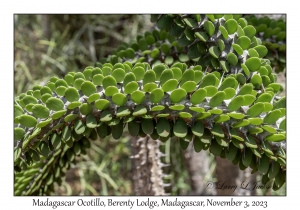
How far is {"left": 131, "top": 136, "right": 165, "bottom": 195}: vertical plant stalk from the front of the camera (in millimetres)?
530

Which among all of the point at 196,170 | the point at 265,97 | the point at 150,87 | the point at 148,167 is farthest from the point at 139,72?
the point at 196,170

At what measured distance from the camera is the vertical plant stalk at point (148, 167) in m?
0.53

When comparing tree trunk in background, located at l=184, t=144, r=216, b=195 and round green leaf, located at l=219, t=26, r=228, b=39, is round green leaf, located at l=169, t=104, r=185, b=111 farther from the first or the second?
tree trunk in background, located at l=184, t=144, r=216, b=195

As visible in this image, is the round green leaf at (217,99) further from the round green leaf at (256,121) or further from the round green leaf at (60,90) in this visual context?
the round green leaf at (60,90)

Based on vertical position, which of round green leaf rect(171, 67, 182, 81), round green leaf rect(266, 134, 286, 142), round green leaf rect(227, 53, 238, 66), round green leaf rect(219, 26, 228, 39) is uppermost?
round green leaf rect(219, 26, 228, 39)

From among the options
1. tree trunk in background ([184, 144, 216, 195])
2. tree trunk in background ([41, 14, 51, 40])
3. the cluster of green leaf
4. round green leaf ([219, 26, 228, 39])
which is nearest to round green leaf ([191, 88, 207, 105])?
round green leaf ([219, 26, 228, 39])

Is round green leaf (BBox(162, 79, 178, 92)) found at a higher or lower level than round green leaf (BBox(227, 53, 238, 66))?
lower

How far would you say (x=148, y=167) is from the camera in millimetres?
543

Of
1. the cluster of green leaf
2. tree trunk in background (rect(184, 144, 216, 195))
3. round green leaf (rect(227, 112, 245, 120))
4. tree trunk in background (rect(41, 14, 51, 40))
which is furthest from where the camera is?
tree trunk in background (rect(41, 14, 51, 40))

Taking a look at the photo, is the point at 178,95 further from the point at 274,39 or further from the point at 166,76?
the point at 274,39

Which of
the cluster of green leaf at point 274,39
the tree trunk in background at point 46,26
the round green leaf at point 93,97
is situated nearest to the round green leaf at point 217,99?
the round green leaf at point 93,97

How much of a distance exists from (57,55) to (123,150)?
1.42 feet

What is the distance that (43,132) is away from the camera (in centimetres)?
31

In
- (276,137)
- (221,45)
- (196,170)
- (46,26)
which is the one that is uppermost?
(46,26)
